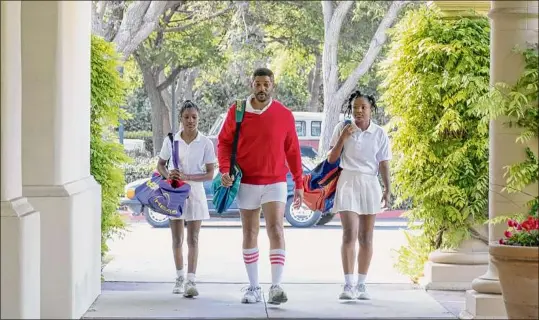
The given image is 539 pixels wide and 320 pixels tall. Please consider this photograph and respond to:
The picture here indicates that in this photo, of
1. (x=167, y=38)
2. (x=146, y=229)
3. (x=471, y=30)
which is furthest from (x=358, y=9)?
(x=471, y=30)

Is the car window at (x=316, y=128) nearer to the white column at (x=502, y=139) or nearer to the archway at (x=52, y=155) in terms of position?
the archway at (x=52, y=155)

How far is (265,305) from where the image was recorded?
936 centimetres

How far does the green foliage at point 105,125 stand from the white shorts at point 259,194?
203 centimetres

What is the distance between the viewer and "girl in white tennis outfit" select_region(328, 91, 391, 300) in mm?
9500

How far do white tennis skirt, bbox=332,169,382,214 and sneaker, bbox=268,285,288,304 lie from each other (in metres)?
0.90

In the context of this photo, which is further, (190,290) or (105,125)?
(105,125)

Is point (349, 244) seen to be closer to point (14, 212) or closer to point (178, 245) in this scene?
point (178, 245)

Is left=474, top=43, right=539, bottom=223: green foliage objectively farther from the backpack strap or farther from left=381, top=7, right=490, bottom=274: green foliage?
the backpack strap

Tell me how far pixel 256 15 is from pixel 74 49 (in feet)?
77.2

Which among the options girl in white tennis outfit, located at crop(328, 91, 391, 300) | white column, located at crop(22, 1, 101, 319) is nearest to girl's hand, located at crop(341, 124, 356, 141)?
girl in white tennis outfit, located at crop(328, 91, 391, 300)

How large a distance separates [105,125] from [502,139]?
439 cm

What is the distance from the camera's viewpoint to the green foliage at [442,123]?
10.6 metres

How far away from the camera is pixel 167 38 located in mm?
31125

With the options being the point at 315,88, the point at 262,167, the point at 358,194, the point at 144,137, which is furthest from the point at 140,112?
the point at 262,167
